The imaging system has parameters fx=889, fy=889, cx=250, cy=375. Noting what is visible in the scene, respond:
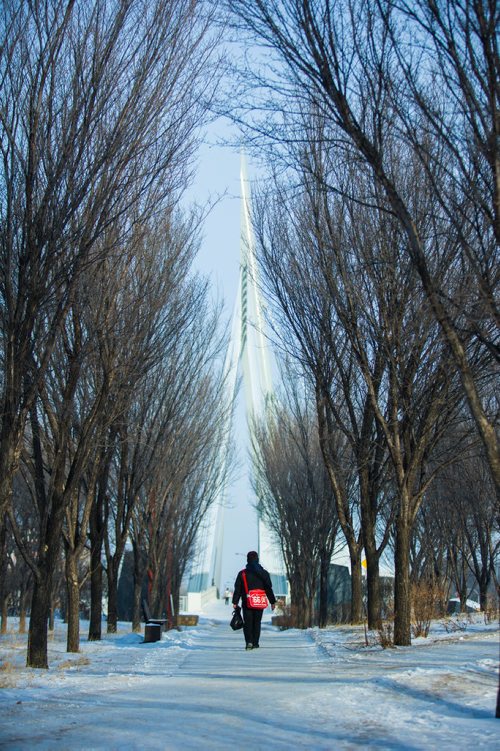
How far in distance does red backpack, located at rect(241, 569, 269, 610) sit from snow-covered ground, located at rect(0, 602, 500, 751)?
135 centimetres

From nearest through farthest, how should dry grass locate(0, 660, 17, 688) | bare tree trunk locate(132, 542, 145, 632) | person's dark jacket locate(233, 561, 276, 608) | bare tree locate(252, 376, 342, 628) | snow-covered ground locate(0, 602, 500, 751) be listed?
snow-covered ground locate(0, 602, 500, 751), dry grass locate(0, 660, 17, 688), person's dark jacket locate(233, 561, 276, 608), bare tree trunk locate(132, 542, 145, 632), bare tree locate(252, 376, 342, 628)

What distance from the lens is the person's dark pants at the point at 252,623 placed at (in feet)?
40.1

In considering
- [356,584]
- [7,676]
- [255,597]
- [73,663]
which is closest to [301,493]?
[356,584]

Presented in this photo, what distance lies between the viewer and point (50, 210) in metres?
8.98

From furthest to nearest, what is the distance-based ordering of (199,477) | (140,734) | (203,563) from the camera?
1. (203,563)
2. (199,477)
3. (140,734)

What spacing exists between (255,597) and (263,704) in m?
5.73

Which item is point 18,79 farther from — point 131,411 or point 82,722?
point 131,411

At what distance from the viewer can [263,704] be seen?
6.17 meters

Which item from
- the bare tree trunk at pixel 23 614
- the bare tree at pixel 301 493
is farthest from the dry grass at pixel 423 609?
the bare tree trunk at pixel 23 614

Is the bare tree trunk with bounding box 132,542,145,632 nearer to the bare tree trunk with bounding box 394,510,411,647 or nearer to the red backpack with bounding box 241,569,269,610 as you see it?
the red backpack with bounding box 241,569,269,610

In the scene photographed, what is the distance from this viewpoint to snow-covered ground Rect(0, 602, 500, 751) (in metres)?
4.78

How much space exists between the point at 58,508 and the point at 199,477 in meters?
21.5

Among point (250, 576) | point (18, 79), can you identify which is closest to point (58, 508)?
point (250, 576)

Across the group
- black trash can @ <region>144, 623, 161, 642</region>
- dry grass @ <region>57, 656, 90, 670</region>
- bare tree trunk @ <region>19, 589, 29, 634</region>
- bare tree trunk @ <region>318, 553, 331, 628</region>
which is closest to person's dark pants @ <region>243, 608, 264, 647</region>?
dry grass @ <region>57, 656, 90, 670</region>
